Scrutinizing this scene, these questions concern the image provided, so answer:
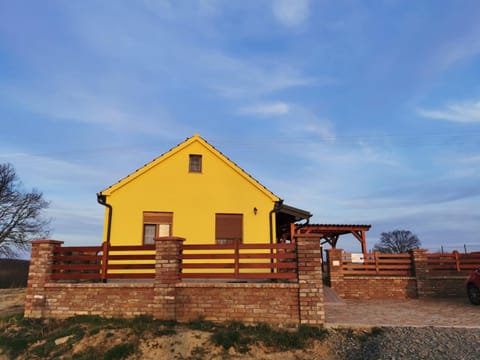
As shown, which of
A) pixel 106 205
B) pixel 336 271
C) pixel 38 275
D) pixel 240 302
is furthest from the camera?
pixel 336 271

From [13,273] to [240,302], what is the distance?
27126 millimetres

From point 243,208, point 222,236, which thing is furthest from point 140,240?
point 243,208

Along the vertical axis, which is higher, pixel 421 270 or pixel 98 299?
pixel 421 270

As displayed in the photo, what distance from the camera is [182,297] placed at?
315 inches

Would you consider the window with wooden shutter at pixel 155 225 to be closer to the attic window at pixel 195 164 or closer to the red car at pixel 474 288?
the attic window at pixel 195 164

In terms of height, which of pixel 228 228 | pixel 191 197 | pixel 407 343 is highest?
pixel 191 197

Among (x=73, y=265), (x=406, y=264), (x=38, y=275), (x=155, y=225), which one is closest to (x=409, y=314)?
(x=406, y=264)

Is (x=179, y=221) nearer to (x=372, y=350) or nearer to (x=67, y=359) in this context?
(x=67, y=359)

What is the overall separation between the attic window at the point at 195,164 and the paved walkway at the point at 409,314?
22.5 feet

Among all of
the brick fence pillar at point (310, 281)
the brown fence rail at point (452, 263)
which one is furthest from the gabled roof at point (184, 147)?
the brown fence rail at point (452, 263)

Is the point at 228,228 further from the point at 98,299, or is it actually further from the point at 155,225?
the point at 98,299

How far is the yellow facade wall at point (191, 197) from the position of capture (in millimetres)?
12828

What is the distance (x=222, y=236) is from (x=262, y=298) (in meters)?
5.60

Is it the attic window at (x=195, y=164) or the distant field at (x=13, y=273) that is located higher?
the attic window at (x=195, y=164)
